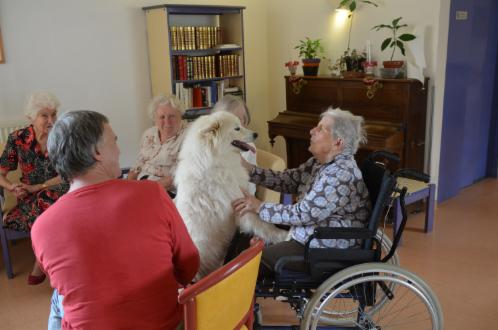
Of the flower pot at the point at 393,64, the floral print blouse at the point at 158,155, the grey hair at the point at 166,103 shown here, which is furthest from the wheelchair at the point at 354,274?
the flower pot at the point at 393,64

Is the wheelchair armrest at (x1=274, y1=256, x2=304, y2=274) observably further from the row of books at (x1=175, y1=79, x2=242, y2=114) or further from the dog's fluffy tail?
the row of books at (x1=175, y1=79, x2=242, y2=114)

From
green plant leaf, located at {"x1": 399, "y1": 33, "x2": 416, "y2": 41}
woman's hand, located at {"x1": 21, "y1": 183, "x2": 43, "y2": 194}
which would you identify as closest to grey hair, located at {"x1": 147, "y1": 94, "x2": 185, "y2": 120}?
woman's hand, located at {"x1": 21, "y1": 183, "x2": 43, "y2": 194}

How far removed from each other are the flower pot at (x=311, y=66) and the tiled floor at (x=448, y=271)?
5.50 ft

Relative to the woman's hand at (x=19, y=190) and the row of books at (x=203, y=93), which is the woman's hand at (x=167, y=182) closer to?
the woman's hand at (x=19, y=190)

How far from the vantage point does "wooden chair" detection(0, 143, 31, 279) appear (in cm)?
302

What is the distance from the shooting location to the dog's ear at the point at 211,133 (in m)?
2.01

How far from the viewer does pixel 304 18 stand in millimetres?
5000

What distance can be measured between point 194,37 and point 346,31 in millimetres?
1462

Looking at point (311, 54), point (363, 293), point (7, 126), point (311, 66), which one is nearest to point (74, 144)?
point (363, 293)

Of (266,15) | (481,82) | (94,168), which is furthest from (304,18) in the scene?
(94,168)

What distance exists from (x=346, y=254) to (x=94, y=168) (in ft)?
Answer: 3.51

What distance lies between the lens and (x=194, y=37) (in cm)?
462

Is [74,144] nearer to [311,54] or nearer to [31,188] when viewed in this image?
[31,188]

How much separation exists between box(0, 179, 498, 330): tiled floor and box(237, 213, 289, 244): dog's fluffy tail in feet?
1.95
